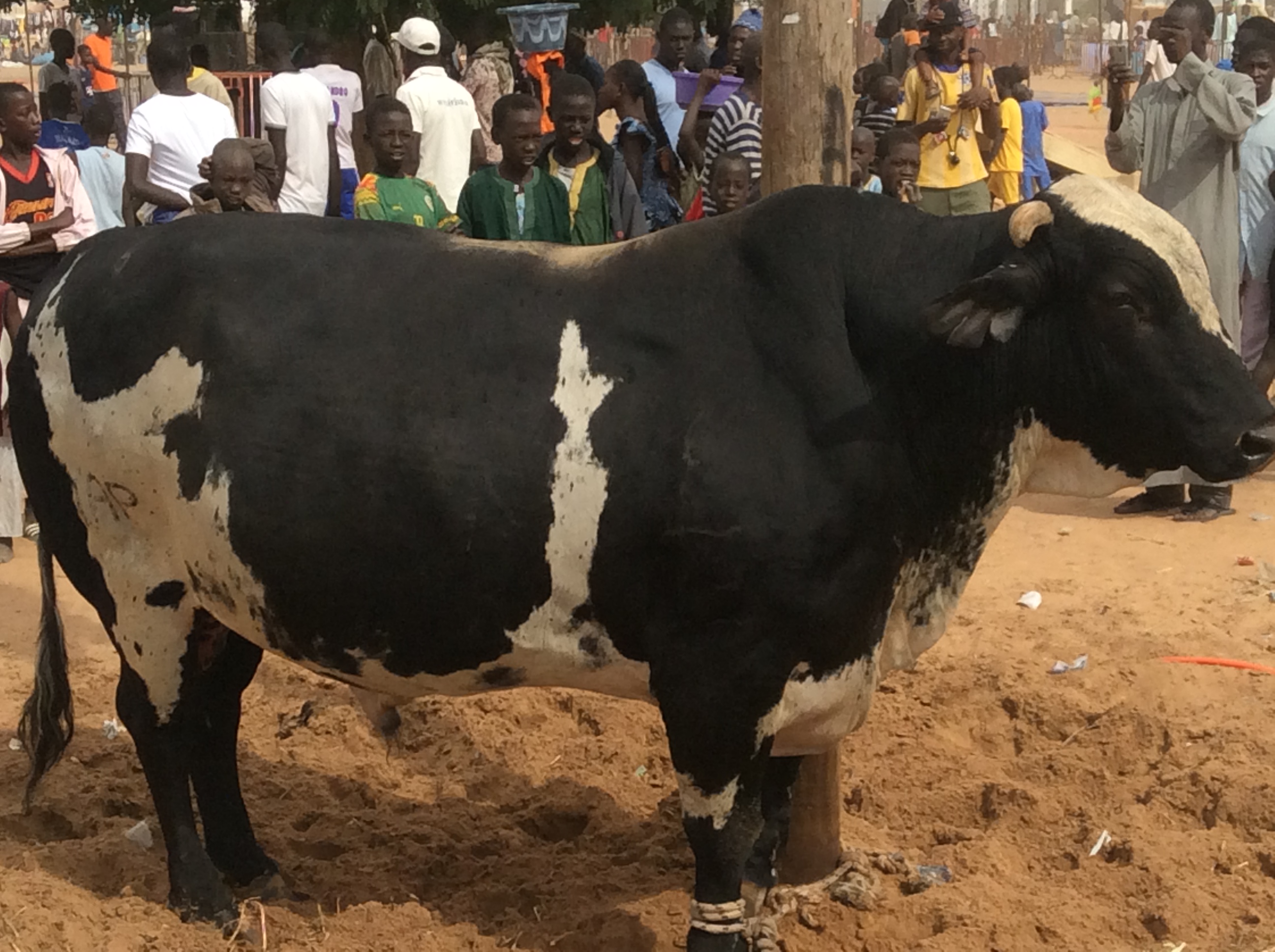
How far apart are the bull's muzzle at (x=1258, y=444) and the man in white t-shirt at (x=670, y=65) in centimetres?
683

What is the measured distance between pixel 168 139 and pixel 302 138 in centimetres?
129

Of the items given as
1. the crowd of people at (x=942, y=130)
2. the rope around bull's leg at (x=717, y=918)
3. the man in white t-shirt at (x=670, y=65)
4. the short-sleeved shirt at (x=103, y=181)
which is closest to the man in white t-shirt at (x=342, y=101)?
the short-sleeved shirt at (x=103, y=181)

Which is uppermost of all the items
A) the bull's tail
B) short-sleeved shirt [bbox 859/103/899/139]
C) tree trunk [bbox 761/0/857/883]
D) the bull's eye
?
tree trunk [bbox 761/0/857/883]

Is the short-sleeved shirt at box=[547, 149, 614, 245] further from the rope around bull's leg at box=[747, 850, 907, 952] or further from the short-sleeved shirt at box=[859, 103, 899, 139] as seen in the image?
the short-sleeved shirt at box=[859, 103, 899, 139]

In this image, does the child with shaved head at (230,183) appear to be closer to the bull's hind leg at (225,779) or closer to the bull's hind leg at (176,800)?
the bull's hind leg at (225,779)

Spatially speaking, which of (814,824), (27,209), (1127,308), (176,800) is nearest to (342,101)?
(27,209)

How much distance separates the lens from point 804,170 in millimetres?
3783

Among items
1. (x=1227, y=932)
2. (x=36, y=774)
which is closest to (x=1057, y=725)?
(x=1227, y=932)

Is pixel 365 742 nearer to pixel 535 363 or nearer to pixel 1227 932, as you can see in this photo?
pixel 535 363

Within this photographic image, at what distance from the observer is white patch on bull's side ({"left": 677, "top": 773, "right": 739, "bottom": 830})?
11.1ft

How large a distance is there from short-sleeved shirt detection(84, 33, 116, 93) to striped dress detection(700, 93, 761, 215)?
10596mm

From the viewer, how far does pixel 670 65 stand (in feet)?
33.8

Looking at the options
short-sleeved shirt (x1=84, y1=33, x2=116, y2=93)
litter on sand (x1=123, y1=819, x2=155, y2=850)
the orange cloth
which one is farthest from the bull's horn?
short-sleeved shirt (x1=84, y1=33, x2=116, y2=93)

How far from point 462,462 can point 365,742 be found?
2019 mm
